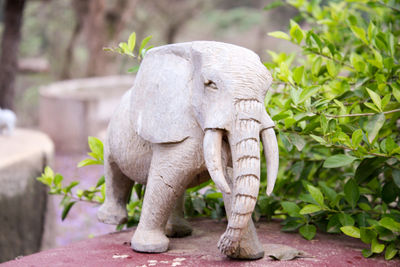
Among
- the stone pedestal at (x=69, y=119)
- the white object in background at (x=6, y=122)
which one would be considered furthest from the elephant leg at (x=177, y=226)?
the stone pedestal at (x=69, y=119)

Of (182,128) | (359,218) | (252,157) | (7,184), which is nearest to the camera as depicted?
(252,157)

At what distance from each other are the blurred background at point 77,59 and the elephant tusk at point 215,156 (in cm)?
79

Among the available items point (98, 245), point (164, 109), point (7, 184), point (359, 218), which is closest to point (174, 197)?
point (164, 109)

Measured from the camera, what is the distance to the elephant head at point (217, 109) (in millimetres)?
1383

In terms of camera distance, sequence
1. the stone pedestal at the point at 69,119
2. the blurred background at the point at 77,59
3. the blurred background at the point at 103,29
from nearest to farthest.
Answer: the blurred background at the point at 77,59
the stone pedestal at the point at 69,119
the blurred background at the point at 103,29

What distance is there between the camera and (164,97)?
1.55 m

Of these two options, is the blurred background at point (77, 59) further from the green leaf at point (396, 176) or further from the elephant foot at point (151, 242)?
the green leaf at point (396, 176)

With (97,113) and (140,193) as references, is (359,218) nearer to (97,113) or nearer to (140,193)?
(140,193)

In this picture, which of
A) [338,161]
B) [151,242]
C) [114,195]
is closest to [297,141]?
[338,161]

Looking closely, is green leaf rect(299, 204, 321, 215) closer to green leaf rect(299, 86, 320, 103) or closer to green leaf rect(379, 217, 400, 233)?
green leaf rect(379, 217, 400, 233)

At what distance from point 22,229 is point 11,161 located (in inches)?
18.1

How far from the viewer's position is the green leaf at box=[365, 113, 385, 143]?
66.1 inches

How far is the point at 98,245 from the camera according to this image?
1775mm

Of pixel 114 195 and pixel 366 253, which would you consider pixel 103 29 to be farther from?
pixel 366 253
